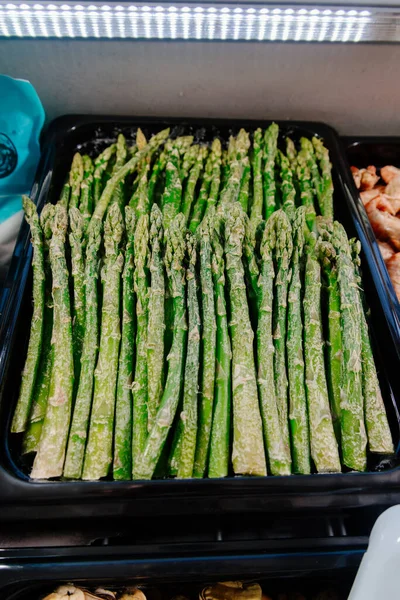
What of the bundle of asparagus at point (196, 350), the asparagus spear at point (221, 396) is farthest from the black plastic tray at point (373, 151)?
the asparagus spear at point (221, 396)

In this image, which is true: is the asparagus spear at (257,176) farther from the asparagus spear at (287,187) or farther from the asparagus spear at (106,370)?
the asparagus spear at (106,370)

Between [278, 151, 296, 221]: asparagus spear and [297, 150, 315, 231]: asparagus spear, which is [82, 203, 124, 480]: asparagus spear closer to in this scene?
[278, 151, 296, 221]: asparagus spear

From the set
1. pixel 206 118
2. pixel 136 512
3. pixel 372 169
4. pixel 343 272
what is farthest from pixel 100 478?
pixel 372 169

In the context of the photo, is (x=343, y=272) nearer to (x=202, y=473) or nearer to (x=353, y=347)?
(x=353, y=347)

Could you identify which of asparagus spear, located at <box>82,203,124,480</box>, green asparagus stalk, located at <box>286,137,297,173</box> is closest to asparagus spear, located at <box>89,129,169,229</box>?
asparagus spear, located at <box>82,203,124,480</box>

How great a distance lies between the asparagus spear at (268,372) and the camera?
1868 millimetres

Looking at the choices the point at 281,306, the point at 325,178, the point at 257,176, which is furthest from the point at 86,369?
the point at 325,178

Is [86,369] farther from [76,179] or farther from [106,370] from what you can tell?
[76,179]

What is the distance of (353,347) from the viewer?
2.06 meters

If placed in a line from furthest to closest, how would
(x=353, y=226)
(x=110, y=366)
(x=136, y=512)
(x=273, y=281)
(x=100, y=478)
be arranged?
(x=353, y=226), (x=273, y=281), (x=110, y=366), (x=100, y=478), (x=136, y=512)

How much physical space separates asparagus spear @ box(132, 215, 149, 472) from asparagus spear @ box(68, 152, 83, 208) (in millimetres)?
552

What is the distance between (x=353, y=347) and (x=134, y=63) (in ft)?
7.02

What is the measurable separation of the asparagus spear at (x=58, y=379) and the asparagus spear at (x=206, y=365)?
21.9 inches

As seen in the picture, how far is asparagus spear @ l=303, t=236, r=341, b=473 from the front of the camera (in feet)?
6.27
